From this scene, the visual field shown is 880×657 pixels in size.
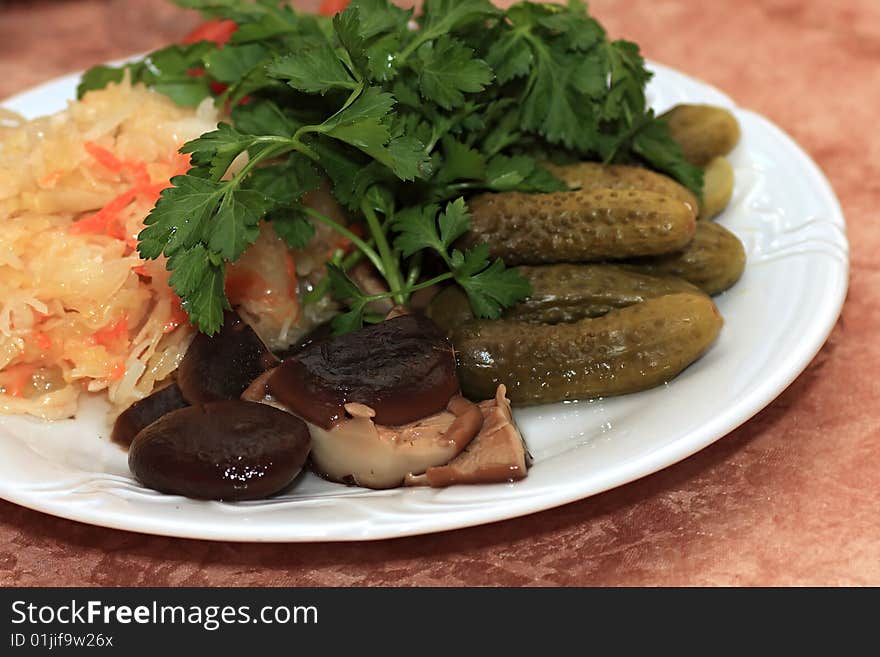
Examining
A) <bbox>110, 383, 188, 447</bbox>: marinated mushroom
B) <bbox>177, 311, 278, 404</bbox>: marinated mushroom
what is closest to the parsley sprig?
<bbox>177, 311, 278, 404</bbox>: marinated mushroom

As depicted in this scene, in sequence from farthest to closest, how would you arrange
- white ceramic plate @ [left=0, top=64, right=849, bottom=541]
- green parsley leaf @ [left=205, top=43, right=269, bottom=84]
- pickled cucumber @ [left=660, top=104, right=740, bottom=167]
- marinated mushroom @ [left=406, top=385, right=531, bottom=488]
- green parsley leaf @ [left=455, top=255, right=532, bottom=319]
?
1. pickled cucumber @ [left=660, top=104, right=740, bottom=167]
2. green parsley leaf @ [left=205, top=43, right=269, bottom=84]
3. green parsley leaf @ [left=455, top=255, right=532, bottom=319]
4. marinated mushroom @ [left=406, top=385, right=531, bottom=488]
5. white ceramic plate @ [left=0, top=64, right=849, bottom=541]

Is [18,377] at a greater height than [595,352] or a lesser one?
lesser

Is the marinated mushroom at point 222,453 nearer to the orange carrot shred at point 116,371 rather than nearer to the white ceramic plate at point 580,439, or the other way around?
the white ceramic plate at point 580,439

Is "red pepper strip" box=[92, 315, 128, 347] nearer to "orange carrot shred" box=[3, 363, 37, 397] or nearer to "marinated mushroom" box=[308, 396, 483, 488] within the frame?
"orange carrot shred" box=[3, 363, 37, 397]

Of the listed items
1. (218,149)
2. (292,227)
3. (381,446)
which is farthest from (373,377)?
(218,149)

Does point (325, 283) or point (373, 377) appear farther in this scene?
point (325, 283)

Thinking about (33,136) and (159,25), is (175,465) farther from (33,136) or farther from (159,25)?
(159,25)

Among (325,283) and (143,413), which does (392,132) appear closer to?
(325,283)
